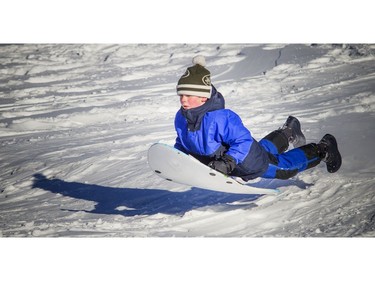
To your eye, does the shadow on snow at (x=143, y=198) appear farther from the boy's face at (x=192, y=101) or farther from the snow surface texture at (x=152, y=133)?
the boy's face at (x=192, y=101)

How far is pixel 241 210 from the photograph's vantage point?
10.0 ft

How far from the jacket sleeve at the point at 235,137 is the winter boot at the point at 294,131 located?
0.63 m

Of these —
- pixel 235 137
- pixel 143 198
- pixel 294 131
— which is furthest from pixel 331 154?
pixel 143 198

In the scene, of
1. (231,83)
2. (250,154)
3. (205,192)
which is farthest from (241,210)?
(231,83)

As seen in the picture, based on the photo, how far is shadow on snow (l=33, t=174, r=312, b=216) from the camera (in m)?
3.12

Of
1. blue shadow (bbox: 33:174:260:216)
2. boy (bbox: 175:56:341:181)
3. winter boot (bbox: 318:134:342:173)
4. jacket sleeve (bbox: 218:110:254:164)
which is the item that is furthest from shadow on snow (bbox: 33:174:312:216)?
jacket sleeve (bbox: 218:110:254:164)

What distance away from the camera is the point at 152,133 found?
3.56 m

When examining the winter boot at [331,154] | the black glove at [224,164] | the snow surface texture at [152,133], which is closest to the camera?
the black glove at [224,164]

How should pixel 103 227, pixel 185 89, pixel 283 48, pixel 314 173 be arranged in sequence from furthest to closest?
1. pixel 283 48
2. pixel 314 173
3. pixel 103 227
4. pixel 185 89

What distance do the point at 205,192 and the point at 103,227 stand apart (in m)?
0.60

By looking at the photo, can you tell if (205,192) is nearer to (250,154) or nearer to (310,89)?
(250,154)

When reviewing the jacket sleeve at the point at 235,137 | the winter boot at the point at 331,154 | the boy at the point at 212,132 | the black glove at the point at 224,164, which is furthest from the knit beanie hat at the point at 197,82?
the winter boot at the point at 331,154

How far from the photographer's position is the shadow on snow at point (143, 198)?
312cm

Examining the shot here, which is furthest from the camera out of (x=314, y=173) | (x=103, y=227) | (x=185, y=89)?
(x=314, y=173)
